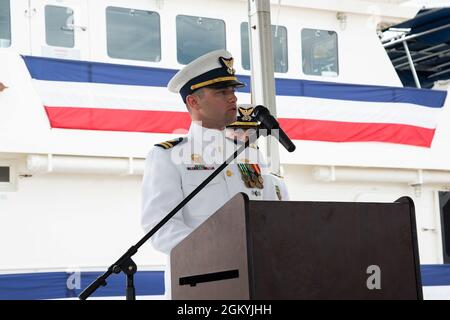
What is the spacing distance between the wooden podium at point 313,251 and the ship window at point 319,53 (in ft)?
20.8

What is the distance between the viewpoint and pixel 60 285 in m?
5.59

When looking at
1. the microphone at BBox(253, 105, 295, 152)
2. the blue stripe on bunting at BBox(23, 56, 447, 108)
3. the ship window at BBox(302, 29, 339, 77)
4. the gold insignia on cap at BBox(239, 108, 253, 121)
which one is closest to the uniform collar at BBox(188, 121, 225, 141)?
the microphone at BBox(253, 105, 295, 152)

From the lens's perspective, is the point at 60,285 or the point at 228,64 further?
the point at 60,285

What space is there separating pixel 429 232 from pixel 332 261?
7.05m

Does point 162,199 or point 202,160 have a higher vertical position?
point 202,160

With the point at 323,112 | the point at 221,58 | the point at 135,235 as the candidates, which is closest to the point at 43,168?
the point at 135,235

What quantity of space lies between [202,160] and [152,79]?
425 centimetres

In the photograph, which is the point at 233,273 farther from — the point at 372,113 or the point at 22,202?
the point at 372,113

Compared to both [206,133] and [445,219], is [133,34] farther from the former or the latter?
[206,133]

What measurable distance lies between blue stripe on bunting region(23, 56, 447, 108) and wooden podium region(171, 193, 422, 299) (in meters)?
4.88

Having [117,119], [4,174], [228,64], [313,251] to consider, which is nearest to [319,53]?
[117,119]

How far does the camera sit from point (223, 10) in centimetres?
737

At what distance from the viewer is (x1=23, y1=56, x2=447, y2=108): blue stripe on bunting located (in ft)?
20.5

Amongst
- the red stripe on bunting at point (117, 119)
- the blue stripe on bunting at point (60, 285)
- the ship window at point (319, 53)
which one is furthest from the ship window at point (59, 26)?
the ship window at point (319, 53)
